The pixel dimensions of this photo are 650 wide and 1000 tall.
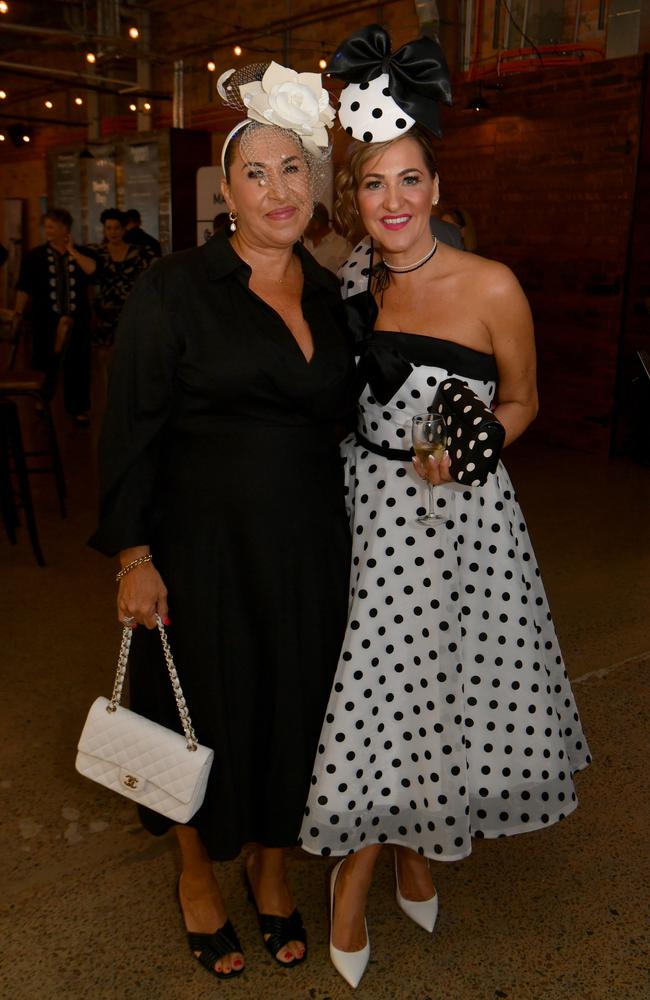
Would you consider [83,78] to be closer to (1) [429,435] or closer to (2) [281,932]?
(1) [429,435]

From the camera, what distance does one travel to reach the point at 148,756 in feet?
5.97

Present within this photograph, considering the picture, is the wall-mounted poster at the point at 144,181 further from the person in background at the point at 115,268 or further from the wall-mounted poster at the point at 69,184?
the person in background at the point at 115,268

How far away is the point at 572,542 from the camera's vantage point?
192 inches

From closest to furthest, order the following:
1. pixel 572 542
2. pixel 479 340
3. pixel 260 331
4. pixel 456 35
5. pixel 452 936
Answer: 1. pixel 260 331
2. pixel 479 340
3. pixel 452 936
4. pixel 572 542
5. pixel 456 35

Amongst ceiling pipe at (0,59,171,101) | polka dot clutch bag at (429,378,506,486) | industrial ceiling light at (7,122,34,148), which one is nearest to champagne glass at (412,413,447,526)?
polka dot clutch bag at (429,378,506,486)

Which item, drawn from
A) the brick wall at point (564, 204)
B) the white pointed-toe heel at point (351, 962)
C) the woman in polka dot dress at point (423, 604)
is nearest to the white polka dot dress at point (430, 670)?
the woman in polka dot dress at point (423, 604)

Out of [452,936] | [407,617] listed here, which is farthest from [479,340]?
[452,936]

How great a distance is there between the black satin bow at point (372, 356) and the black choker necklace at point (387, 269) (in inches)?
1.4

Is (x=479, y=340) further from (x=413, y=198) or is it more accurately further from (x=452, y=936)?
(x=452, y=936)

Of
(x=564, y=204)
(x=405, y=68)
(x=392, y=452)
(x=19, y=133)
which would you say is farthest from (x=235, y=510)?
(x=19, y=133)

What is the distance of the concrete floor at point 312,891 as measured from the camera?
1.93 metres

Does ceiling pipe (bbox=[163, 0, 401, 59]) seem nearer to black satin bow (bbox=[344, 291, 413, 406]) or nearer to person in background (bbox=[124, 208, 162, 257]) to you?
person in background (bbox=[124, 208, 162, 257])

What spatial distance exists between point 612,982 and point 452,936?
13.5 inches

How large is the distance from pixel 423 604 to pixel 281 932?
78cm
